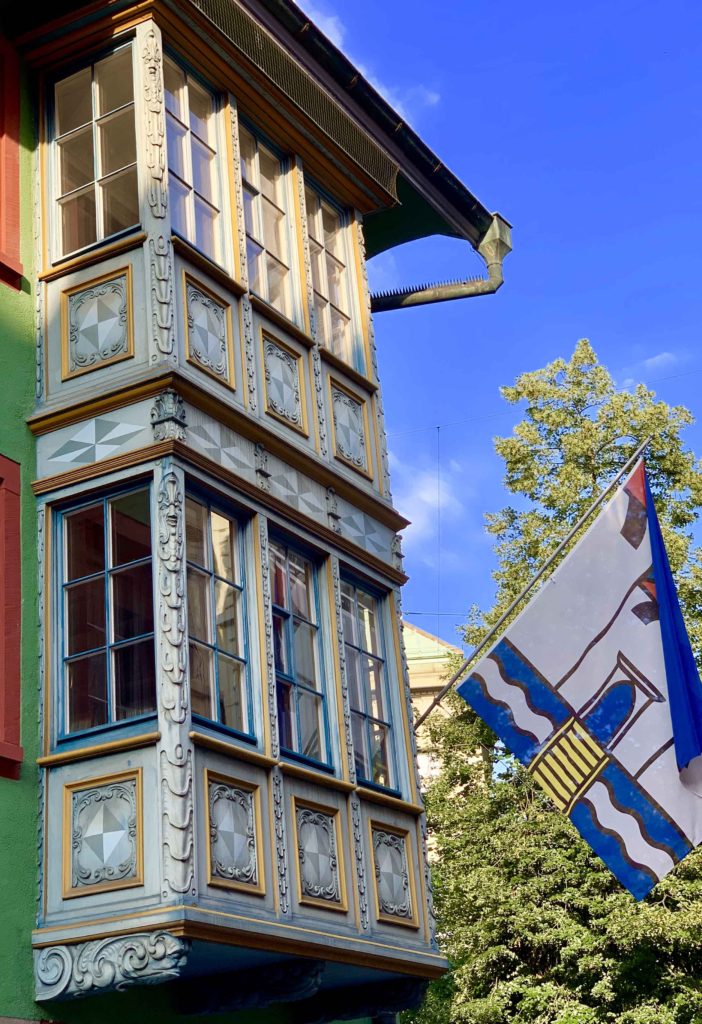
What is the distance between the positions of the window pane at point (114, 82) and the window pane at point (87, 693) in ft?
13.4

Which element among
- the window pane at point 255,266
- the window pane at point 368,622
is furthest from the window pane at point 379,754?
the window pane at point 255,266

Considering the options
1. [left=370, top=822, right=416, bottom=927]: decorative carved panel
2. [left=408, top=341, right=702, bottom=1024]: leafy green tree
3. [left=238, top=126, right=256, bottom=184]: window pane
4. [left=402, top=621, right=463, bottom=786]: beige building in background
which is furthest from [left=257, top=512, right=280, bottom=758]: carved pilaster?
[left=402, top=621, right=463, bottom=786]: beige building in background

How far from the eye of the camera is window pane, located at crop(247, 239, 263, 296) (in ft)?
35.8

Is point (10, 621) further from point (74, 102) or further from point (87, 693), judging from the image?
point (74, 102)

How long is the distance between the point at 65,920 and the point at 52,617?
1920mm

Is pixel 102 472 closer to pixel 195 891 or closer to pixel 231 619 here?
pixel 231 619

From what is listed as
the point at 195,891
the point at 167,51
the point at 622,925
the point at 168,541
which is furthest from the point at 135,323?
the point at 622,925

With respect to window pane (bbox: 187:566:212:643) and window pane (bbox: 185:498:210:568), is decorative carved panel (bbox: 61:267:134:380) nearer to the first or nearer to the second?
window pane (bbox: 185:498:210:568)

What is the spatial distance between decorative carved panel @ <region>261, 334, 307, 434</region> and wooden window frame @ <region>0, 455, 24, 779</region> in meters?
2.05

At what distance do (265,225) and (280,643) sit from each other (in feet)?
11.5

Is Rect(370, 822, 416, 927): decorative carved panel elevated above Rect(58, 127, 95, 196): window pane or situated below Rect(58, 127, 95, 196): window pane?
below

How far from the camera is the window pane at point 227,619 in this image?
9.32 metres

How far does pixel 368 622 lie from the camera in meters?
11.3

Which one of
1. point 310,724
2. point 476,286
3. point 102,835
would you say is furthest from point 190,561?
point 476,286
